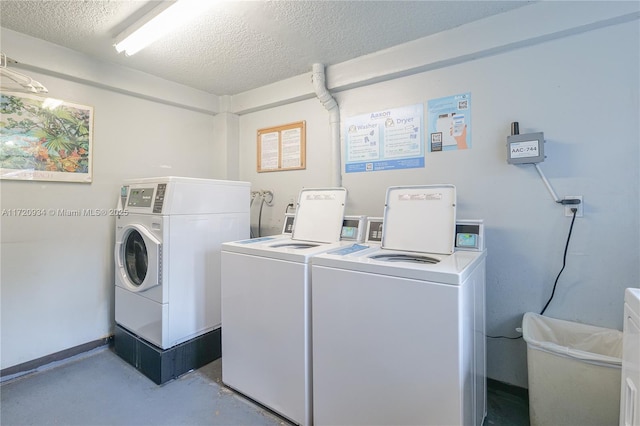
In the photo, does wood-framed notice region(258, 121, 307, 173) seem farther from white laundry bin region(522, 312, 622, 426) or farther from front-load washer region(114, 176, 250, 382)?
white laundry bin region(522, 312, 622, 426)

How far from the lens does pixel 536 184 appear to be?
1.75 m

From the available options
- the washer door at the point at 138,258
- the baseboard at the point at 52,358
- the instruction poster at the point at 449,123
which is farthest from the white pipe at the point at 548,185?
the baseboard at the point at 52,358

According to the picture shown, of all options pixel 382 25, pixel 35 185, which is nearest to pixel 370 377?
pixel 382 25

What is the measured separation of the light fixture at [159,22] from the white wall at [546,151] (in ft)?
4.32

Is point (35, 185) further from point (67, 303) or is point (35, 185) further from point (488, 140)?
point (488, 140)

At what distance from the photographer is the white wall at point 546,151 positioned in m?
1.56

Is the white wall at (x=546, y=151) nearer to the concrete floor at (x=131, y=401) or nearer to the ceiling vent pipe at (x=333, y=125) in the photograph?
the ceiling vent pipe at (x=333, y=125)

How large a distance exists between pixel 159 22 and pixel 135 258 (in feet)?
5.49

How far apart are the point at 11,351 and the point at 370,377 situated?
2454 mm

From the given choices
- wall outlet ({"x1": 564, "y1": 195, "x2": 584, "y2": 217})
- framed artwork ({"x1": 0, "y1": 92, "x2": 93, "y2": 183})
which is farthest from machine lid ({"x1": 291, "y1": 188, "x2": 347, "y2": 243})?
framed artwork ({"x1": 0, "y1": 92, "x2": 93, "y2": 183})

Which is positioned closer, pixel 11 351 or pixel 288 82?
pixel 11 351

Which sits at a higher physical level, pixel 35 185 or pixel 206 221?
pixel 35 185

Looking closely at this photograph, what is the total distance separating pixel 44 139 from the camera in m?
2.11

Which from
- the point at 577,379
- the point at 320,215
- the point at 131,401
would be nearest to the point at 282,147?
the point at 320,215
